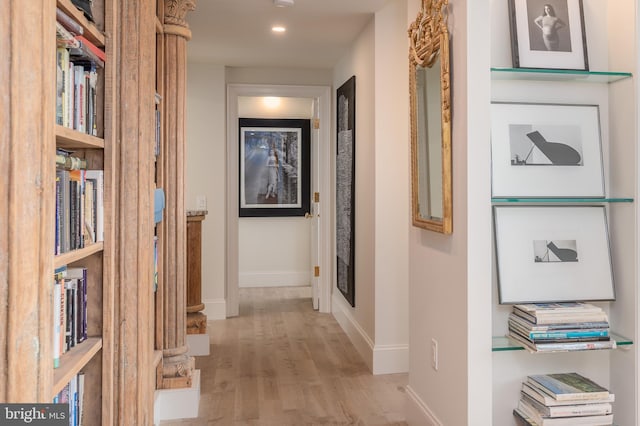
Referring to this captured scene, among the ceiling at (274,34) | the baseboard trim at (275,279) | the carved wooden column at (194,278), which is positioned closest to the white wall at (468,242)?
the ceiling at (274,34)

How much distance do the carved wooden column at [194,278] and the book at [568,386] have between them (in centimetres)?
240

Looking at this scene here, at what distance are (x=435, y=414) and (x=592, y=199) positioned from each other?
113cm

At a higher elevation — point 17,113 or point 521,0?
point 521,0

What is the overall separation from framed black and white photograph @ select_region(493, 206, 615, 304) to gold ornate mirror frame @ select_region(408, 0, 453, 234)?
246 millimetres

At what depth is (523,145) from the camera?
1951mm

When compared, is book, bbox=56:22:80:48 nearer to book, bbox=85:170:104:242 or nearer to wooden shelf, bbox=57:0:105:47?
wooden shelf, bbox=57:0:105:47

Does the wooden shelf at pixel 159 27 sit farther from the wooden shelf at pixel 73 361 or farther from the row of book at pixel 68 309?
the wooden shelf at pixel 73 361

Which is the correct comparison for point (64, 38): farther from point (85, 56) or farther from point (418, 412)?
point (418, 412)

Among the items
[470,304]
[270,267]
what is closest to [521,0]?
[470,304]

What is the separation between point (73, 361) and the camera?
1408 mm

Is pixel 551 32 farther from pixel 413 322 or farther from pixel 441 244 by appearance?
pixel 413 322

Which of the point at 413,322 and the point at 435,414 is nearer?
the point at 435,414

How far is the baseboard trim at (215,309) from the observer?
478 cm

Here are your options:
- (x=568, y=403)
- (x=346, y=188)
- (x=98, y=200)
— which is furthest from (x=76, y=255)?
(x=346, y=188)
